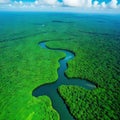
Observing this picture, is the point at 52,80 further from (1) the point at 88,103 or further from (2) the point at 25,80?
(1) the point at 88,103

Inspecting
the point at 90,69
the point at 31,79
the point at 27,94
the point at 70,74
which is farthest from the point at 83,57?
the point at 27,94

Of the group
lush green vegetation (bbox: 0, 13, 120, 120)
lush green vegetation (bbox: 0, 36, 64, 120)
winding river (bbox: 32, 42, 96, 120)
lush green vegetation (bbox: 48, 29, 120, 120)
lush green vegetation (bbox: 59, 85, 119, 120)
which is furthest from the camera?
winding river (bbox: 32, 42, 96, 120)

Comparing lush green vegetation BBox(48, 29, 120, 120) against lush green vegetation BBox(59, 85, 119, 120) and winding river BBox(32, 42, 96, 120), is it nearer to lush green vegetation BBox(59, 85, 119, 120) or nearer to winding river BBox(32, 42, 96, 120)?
lush green vegetation BBox(59, 85, 119, 120)

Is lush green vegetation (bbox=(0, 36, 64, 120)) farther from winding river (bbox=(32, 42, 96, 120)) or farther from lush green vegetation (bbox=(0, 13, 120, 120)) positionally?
winding river (bbox=(32, 42, 96, 120))

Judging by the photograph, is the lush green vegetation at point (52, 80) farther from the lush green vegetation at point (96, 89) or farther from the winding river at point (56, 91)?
the winding river at point (56, 91)

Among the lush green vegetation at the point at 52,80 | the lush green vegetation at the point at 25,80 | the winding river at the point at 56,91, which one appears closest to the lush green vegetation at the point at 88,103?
the lush green vegetation at the point at 52,80

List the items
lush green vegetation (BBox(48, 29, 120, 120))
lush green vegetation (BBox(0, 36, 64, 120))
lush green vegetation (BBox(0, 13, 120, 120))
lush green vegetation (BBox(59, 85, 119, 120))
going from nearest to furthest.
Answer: lush green vegetation (BBox(59, 85, 119, 120)) < lush green vegetation (BBox(0, 36, 64, 120)) < lush green vegetation (BBox(0, 13, 120, 120)) < lush green vegetation (BBox(48, 29, 120, 120))

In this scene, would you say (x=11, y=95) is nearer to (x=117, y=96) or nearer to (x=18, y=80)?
(x=18, y=80)

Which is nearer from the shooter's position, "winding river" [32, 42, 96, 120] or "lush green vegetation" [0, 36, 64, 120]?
"lush green vegetation" [0, 36, 64, 120]

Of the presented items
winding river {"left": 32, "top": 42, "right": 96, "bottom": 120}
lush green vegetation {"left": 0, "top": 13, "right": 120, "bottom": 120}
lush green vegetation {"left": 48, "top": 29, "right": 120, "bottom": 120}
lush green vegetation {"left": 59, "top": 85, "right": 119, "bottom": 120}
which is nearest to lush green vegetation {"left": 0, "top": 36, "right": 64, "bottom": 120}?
lush green vegetation {"left": 0, "top": 13, "right": 120, "bottom": 120}

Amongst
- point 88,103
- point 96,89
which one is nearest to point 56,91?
point 88,103

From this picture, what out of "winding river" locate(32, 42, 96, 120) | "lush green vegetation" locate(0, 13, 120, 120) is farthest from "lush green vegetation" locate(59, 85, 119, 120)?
"winding river" locate(32, 42, 96, 120)
